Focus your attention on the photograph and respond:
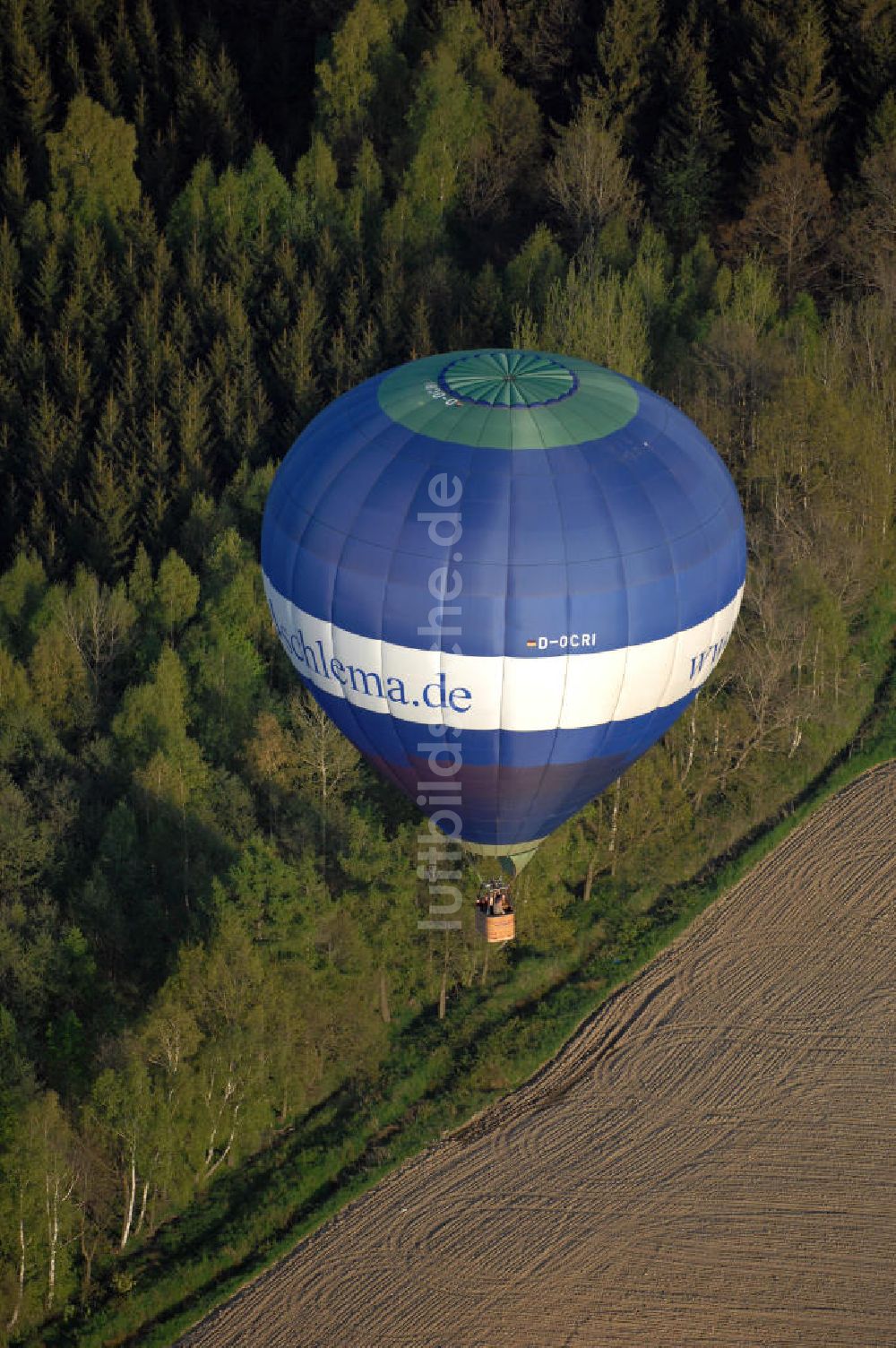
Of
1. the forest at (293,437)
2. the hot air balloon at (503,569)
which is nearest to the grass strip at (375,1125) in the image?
the forest at (293,437)

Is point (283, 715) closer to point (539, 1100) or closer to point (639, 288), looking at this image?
point (539, 1100)

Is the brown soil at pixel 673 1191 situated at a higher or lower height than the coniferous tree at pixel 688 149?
lower

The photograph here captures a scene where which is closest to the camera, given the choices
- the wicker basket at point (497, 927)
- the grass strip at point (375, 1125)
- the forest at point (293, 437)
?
the grass strip at point (375, 1125)

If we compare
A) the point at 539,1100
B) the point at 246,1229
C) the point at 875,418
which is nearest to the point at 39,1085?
the point at 246,1229

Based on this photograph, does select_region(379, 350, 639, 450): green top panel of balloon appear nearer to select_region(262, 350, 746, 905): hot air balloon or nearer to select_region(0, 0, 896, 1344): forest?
select_region(262, 350, 746, 905): hot air balloon

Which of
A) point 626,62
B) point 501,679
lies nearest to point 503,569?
point 501,679

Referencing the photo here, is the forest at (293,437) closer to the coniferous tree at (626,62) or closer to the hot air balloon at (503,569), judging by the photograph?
the coniferous tree at (626,62)
